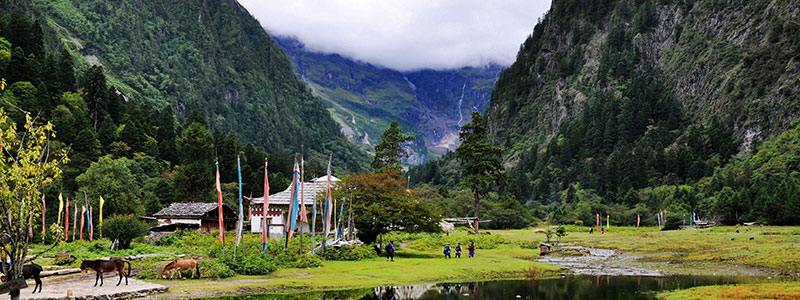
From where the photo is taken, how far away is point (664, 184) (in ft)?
463

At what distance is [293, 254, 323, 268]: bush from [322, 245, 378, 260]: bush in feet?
12.3

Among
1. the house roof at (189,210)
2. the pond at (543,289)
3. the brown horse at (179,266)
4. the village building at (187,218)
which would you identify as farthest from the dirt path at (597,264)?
the village building at (187,218)

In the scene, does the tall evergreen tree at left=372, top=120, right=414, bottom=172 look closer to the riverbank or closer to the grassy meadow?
the grassy meadow

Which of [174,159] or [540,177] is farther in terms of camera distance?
[540,177]

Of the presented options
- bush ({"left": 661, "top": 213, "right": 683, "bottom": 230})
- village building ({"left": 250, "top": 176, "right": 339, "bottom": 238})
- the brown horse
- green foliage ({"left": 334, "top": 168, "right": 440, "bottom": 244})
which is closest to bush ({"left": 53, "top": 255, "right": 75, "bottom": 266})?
the brown horse

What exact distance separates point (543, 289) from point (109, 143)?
97387mm

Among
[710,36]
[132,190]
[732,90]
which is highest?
[710,36]

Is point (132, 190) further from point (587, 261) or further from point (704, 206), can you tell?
point (704, 206)

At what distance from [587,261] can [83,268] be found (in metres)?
36.1

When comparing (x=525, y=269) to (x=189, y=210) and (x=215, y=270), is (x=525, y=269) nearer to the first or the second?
(x=215, y=270)

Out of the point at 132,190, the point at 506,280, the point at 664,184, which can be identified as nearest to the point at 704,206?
the point at 664,184

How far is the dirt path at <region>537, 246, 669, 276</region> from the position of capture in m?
38.2

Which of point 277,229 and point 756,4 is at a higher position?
point 756,4

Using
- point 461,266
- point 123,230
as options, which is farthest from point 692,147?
point 123,230
